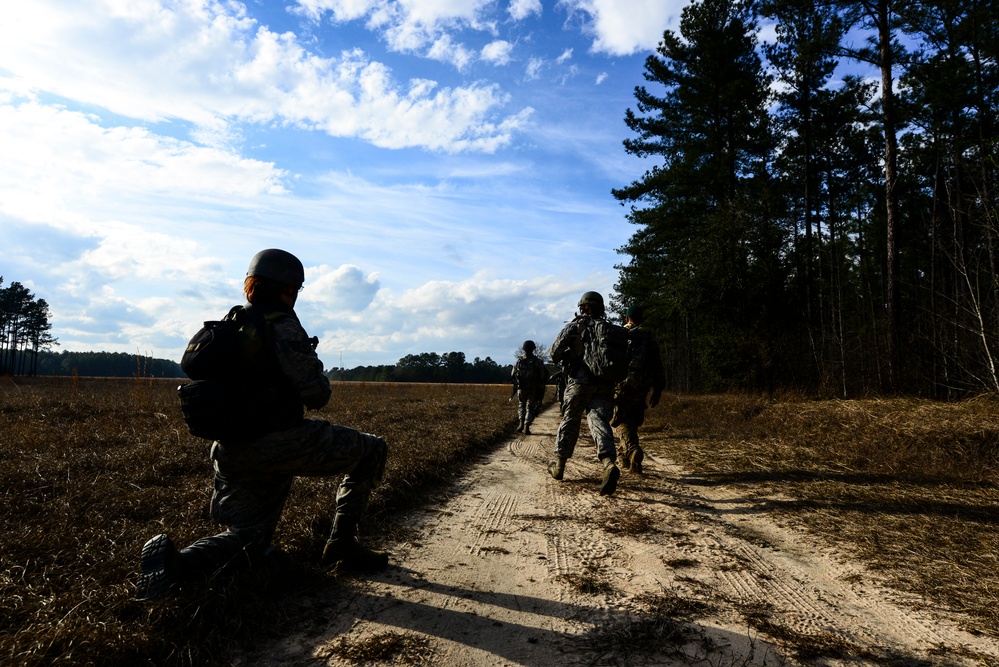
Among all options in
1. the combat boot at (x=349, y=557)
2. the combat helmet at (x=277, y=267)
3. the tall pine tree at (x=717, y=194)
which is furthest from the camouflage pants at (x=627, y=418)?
the tall pine tree at (x=717, y=194)

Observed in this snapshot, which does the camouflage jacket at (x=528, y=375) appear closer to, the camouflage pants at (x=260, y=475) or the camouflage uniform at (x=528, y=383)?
the camouflage uniform at (x=528, y=383)

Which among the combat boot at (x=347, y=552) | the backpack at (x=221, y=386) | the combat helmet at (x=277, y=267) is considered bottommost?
the combat boot at (x=347, y=552)

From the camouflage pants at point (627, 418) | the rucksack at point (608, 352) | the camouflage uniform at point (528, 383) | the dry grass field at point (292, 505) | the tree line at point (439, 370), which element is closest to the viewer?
the dry grass field at point (292, 505)

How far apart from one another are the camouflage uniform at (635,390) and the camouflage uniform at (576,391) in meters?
→ 1.07

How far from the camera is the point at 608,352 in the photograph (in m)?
6.16

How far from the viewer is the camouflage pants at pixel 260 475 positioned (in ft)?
9.75

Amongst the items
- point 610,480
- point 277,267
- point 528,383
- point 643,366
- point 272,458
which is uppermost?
point 277,267

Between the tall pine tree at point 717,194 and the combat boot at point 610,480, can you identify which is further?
the tall pine tree at point 717,194

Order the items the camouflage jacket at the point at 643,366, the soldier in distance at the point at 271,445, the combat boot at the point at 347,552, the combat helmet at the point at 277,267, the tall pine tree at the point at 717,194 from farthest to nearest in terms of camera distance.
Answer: the tall pine tree at the point at 717,194
the camouflage jacket at the point at 643,366
the combat boot at the point at 347,552
the combat helmet at the point at 277,267
the soldier in distance at the point at 271,445

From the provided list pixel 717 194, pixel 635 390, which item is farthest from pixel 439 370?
pixel 635 390

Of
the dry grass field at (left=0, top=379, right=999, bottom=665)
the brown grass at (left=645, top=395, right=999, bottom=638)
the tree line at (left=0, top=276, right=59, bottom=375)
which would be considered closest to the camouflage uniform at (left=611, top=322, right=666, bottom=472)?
the brown grass at (left=645, top=395, right=999, bottom=638)

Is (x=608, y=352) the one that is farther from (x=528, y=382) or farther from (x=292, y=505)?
(x=528, y=382)

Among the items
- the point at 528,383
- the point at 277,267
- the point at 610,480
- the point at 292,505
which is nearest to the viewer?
the point at 277,267

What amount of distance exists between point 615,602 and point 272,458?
2196 millimetres
